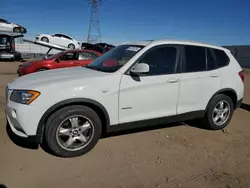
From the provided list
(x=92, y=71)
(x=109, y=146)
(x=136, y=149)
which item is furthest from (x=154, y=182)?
(x=92, y=71)

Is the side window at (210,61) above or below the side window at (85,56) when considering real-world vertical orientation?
below

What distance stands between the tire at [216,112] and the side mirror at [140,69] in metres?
1.73

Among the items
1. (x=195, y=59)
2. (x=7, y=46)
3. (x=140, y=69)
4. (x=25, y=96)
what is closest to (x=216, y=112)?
(x=195, y=59)

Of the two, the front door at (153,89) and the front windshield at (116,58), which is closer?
the front door at (153,89)

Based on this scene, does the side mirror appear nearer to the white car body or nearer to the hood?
the hood

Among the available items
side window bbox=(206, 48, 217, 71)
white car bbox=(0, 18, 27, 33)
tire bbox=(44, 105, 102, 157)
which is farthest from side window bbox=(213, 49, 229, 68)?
white car bbox=(0, 18, 27, 33)

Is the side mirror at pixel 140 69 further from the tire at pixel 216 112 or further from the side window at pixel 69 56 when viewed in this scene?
the side window at pixel 69 56

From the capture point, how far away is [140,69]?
11.7 ft

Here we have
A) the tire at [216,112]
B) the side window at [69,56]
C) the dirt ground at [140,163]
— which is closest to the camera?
the dirt ground at [140,163]

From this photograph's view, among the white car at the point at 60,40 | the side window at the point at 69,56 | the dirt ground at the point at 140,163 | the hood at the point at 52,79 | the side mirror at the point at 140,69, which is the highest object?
the white car at the point at 60,40

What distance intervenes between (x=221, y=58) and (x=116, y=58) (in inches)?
83.3

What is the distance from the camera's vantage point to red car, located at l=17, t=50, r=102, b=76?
10023 millimetres

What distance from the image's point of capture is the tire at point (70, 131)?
326 centimetres

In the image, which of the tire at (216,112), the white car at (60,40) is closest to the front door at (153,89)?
Answer: the tire at (216,112)
